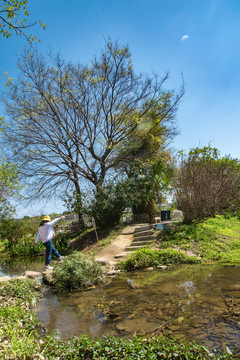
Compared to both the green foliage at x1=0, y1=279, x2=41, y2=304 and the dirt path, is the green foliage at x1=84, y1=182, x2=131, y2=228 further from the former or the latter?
the green foliage at x1=0, y1=279, x2=41, y2=304

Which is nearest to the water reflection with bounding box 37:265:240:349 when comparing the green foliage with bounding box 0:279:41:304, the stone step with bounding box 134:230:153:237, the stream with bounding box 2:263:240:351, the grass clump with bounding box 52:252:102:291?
the stream with bounding box 2:263:240:351

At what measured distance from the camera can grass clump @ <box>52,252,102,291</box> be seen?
6.50 meters

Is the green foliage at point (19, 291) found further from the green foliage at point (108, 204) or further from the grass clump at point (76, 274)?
the green foliage at point (108, 204)

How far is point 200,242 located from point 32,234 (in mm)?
13826

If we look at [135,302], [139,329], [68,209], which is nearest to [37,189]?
[68,209]

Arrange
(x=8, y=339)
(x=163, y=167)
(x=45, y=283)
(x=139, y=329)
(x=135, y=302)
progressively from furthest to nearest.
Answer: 1. (x=163, y=167)
2. (x=45, y=283)
3. (x=135, y=302)
4. (x=139, y=329)
5. (x=8, y=339)

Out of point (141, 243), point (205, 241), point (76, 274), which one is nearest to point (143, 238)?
point (141, 243)

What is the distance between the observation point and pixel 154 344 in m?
2.91

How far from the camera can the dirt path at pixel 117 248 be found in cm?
977

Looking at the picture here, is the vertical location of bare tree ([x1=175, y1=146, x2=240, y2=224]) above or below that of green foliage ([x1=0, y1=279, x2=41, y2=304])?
above

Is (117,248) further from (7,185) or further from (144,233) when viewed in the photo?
(7,185)

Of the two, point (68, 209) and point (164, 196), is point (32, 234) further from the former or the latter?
point (164, 196)

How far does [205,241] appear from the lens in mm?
9555

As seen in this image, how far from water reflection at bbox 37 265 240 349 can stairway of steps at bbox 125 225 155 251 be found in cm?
373
